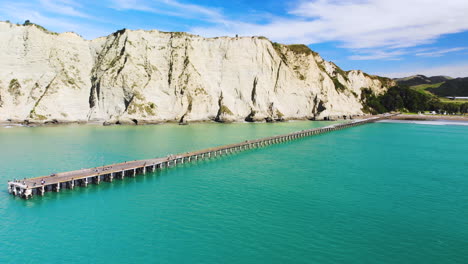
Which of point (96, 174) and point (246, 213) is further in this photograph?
point (96, 174)

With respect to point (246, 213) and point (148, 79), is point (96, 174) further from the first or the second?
point (148, 79)

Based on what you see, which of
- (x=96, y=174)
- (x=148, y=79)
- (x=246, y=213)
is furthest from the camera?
(x=148, y=79)

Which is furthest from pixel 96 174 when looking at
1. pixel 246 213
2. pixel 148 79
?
pixel 148 79

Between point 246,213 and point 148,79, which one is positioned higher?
point 148,79

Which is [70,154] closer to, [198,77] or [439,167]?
[439,167]

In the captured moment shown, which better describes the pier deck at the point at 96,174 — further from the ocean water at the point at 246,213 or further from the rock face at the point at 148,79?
the rock face at the point at 148,79

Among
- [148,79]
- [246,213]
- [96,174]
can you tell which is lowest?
[246,213]
